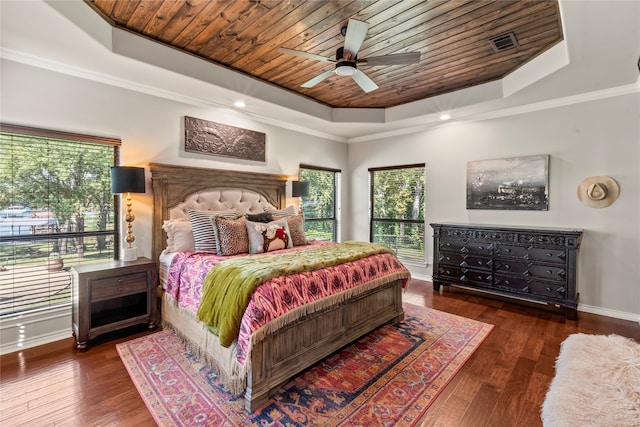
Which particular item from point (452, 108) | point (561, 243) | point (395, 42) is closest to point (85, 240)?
point (395, 42)

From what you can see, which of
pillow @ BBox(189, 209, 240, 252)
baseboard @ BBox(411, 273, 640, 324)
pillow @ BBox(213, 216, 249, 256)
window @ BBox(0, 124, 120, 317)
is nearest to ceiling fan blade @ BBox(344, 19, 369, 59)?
pillow @ BBox(213, 216, 249, 256)

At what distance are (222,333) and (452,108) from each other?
413 centimetres

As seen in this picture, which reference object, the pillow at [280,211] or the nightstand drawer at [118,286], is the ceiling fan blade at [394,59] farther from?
the nightstand drawer at [118,286]

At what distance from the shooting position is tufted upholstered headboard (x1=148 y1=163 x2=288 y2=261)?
11.4 feet

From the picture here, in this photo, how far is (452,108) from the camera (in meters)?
4.22

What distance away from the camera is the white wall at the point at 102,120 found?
8.66 ft

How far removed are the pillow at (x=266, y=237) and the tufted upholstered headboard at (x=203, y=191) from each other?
90 cm

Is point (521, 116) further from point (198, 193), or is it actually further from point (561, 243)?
point (198, 193)

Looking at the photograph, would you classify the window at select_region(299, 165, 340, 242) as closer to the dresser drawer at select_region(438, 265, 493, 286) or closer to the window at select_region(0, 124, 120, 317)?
the dresser drawer at select_region(438, 265, 493, 286)

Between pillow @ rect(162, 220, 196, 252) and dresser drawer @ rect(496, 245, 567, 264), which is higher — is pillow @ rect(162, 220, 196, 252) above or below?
above

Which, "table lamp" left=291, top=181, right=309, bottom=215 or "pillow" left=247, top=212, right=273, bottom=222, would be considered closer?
"pillow" left=247, top=212, right=273, bottom=222

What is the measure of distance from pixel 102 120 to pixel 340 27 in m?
2.63

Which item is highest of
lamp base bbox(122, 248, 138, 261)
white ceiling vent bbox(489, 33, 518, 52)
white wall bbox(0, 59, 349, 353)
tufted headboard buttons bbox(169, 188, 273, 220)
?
white ceiling vent bbox(489, 33, 518, 52)

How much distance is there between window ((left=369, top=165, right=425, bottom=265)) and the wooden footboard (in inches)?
87.3
